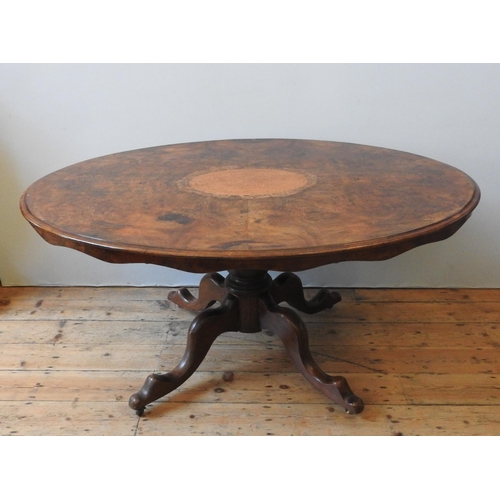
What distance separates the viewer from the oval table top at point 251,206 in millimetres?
1283

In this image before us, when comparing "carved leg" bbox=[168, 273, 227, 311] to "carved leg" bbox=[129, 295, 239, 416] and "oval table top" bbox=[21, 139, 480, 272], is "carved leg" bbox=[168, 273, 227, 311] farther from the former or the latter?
"oval table top" bbox=[21, 139, 480, 272]

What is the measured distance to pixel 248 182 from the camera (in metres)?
1.76

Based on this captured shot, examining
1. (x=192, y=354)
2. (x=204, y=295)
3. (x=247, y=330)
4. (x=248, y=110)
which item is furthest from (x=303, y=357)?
(x=248, y=110)

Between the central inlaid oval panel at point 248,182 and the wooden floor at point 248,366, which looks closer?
the central inlaid oval panel at point 248,182

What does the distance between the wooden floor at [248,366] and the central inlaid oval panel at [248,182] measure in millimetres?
739

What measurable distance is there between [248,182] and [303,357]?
64 centimetres

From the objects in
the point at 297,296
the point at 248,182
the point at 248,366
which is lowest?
the point at 248,366

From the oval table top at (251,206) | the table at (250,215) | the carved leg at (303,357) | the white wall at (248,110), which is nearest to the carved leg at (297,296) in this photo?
the table at (250,215)

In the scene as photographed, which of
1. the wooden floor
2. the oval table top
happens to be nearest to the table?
the oval table top

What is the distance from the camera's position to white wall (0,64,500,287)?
2.29 metres

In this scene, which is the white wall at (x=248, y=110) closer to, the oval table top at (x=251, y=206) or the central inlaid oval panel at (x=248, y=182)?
the oval table top at (x=251, y=206)

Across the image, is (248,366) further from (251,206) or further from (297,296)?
(251,206)

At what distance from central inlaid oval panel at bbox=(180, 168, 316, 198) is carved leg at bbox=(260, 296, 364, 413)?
1.52 feet

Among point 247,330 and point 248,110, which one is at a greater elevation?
point 248,110
